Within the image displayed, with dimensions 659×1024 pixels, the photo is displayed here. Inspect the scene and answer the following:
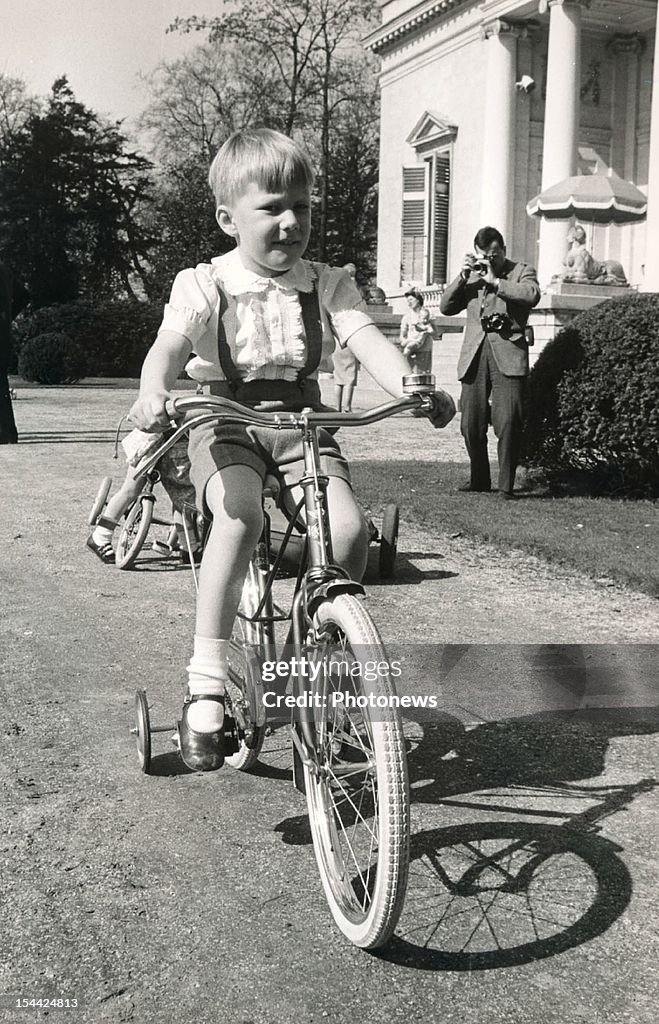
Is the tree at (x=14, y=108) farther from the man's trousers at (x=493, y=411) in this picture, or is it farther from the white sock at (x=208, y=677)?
the white sock at (x=208, y=677)

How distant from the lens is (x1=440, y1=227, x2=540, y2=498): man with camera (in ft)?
30.9

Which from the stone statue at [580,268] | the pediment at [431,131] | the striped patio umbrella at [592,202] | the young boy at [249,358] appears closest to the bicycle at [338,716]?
the young boy at [249,358]

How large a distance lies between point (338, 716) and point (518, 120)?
29.7 metres

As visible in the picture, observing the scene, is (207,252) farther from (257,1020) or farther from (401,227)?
(257,1020)

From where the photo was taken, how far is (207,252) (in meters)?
49.3

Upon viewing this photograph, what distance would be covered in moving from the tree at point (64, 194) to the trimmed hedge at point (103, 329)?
836cm

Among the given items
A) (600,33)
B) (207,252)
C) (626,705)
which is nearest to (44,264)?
(207,252)

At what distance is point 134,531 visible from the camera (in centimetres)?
713

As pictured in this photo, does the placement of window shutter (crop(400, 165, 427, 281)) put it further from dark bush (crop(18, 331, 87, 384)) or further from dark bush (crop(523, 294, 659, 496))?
dark bush (crop(523, 294, 659, 496))

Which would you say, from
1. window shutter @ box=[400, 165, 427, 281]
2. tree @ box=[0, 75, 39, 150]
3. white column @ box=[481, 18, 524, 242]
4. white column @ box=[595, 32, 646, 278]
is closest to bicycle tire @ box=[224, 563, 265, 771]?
white column @ box=[481, 18, 524, 242]

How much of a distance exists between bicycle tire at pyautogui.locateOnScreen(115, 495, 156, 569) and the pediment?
90.0ft

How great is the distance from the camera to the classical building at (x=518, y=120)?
27.4 meters

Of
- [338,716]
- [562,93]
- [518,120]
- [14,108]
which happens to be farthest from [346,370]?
[14,108]

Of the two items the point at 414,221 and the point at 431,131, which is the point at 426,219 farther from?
the point at 431,131
